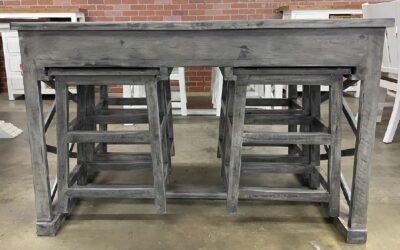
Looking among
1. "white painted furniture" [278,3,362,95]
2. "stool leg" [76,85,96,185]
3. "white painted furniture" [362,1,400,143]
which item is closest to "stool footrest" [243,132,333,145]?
"stool leg" [76,85,96,185]

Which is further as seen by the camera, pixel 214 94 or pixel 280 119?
pixel 214 94

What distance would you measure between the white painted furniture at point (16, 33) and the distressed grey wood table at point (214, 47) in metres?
3.14

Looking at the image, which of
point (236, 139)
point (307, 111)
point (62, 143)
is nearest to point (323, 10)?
point (307, 111)

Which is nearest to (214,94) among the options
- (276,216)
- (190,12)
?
(190,12)

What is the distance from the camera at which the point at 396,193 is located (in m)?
2.14

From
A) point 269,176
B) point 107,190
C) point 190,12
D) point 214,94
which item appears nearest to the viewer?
point 107,190

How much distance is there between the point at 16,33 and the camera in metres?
4.55

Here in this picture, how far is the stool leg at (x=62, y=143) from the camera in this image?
1665mm

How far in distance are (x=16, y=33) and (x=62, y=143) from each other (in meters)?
3.49

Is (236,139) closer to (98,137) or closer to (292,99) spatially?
(98,137)

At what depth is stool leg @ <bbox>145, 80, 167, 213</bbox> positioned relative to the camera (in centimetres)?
163

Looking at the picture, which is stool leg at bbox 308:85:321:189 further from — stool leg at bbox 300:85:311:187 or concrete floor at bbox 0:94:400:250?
concrete floor at bbox 0:94:400:250

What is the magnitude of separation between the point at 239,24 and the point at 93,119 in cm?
112

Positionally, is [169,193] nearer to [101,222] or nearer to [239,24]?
[101,222]
